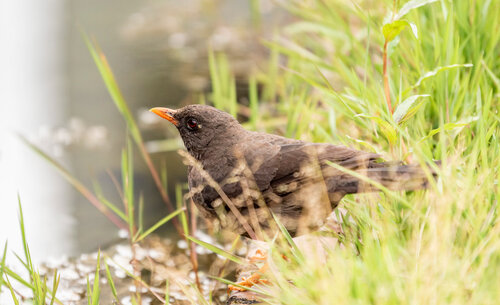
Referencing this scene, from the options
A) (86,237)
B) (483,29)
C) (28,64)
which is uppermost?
(483,29)

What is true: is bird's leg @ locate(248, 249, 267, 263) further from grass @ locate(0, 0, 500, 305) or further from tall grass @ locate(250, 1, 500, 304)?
tall grass @ locate(250, 1, 500, 304)

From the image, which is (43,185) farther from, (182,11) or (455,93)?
(182,11)

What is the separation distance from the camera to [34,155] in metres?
6.11

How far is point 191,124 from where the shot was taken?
3449 millimetres

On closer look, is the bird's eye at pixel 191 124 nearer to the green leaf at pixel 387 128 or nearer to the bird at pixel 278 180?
the bird at pixel 278 180

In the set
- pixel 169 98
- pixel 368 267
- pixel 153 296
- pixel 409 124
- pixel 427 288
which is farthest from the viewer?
pixel 169 98

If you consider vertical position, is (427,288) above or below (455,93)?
below

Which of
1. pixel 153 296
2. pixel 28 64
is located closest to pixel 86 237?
pixel 153 296

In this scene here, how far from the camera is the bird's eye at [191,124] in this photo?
342 centimetres

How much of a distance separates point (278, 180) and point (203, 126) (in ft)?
1.86

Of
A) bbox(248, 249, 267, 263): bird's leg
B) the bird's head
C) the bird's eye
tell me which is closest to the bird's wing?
the bird's head

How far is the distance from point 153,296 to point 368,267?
1.69 meters

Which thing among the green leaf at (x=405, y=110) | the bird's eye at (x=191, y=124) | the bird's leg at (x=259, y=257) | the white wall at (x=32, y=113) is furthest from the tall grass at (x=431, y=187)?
the white wall at (x=32, y=113)

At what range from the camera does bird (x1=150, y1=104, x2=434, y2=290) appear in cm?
290
